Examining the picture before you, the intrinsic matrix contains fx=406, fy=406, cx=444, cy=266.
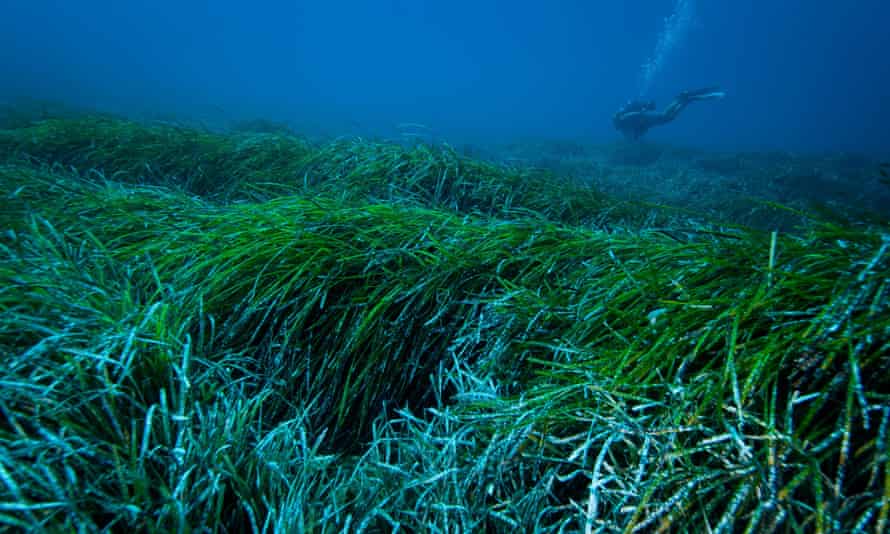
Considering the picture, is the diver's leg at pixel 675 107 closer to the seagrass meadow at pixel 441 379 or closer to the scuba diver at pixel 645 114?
the scuba diver at pixel 645 114

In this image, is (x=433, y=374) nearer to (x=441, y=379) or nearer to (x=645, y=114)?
(x=441, y=379)

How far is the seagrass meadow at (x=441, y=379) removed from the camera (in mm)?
873

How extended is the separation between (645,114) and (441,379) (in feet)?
50.8

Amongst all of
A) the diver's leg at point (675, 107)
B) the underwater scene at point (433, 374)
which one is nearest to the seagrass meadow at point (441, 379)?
the underwater scene at point (433, 374)

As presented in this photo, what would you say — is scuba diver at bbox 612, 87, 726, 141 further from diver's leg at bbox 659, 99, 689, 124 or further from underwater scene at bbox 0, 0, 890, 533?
underwater scene at bbox 0, 0, 890, 533

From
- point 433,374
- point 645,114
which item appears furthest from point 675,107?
point 433,374

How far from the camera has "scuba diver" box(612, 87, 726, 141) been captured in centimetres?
1370

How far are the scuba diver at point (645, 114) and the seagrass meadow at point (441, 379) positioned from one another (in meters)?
14.4

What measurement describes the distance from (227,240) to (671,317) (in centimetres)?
191

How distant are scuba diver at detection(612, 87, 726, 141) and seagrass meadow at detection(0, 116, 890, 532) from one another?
47.1 feet

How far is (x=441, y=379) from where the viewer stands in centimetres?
168

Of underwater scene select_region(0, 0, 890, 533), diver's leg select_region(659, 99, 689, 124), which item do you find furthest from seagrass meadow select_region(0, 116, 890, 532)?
diver's leg select_region(659, 99, 689, 124)

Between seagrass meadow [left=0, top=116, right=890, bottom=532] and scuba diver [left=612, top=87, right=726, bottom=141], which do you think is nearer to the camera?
seagrass meadow [left=0, top=116, right=890, bottom=532]

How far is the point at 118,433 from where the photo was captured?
103 centimetres
